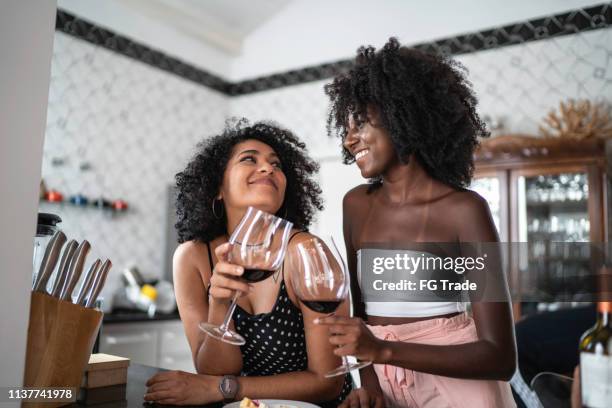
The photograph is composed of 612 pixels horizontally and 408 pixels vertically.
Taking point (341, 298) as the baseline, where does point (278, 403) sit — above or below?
below

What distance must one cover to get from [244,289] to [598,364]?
0.41 metres

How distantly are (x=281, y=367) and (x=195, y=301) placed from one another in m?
0.22

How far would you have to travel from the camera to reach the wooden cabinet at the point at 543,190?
233 centimetres

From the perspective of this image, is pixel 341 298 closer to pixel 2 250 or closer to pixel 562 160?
pixel 2 250

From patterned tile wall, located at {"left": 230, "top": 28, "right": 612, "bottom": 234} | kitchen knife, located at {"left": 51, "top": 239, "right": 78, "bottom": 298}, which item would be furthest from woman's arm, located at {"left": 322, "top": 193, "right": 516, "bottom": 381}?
patterned tile wall, located at {"left": 230, "top": 28, "right": 612, "bottom": 234}

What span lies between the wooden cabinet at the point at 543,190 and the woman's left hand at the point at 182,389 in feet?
5.53

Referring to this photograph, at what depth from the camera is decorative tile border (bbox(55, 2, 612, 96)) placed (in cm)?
270

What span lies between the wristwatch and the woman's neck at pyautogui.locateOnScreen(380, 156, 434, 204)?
1.47ft

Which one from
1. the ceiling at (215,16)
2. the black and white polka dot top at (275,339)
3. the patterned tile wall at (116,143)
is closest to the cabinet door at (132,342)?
the patterned tile wall at (116,143)

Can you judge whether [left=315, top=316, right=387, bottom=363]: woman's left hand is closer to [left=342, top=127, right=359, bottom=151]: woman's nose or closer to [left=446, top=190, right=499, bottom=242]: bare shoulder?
[left=446, top=190, right=499, bottom=242]: bare shoulder

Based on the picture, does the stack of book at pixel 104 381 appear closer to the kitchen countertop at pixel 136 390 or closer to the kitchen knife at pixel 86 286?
the kitchen countertop at pixel 136 390

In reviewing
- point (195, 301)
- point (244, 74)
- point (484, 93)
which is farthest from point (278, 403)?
point (244, 74)

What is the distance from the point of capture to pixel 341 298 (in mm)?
647

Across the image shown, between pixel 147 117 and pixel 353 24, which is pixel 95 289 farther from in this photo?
pixel 353 24
